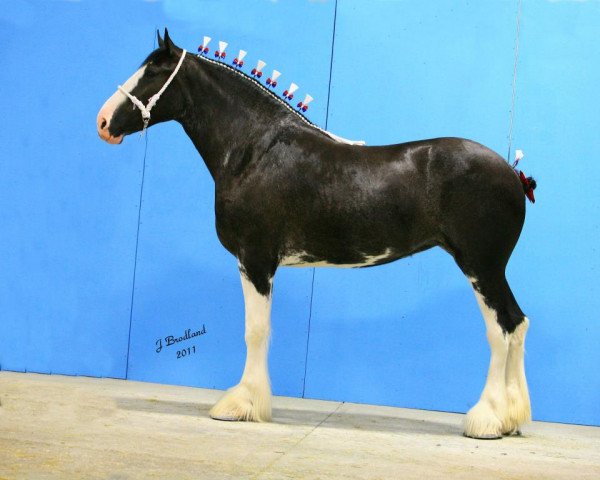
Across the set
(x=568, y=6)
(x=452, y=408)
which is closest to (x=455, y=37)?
(x=568, y=6)

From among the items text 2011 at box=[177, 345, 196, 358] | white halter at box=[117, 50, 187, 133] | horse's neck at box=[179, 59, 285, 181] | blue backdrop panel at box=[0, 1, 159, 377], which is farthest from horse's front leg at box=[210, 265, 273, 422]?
blue backdrop panel at box=[0, 1, 159, 377]

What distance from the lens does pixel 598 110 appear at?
3857 mm

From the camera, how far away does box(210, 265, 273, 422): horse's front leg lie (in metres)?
3.14

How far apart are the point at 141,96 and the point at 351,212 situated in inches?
40.4

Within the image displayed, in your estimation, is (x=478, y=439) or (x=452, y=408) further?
(x=452, y=408)

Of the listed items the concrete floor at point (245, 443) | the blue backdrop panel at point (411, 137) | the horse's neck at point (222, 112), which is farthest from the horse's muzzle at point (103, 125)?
the blue backdrop panel at point (411, 137)

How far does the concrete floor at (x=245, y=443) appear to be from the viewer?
233 cm

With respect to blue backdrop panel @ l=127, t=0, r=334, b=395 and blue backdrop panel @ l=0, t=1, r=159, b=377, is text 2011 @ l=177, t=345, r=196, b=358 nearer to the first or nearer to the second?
blue backdrop panel @ l=127, t=0, r=334, b=395

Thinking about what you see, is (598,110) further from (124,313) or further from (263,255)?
(124,313)

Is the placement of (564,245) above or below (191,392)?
above

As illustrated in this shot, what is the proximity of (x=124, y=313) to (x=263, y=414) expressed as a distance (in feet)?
4.43

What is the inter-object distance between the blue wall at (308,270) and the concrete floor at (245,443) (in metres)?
0.35

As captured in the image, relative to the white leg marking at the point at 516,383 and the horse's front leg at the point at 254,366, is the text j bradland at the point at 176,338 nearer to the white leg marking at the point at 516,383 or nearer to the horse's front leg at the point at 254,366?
the horse's front leg at the point at 254,366

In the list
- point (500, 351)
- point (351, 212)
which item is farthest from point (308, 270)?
point (500, 351)
